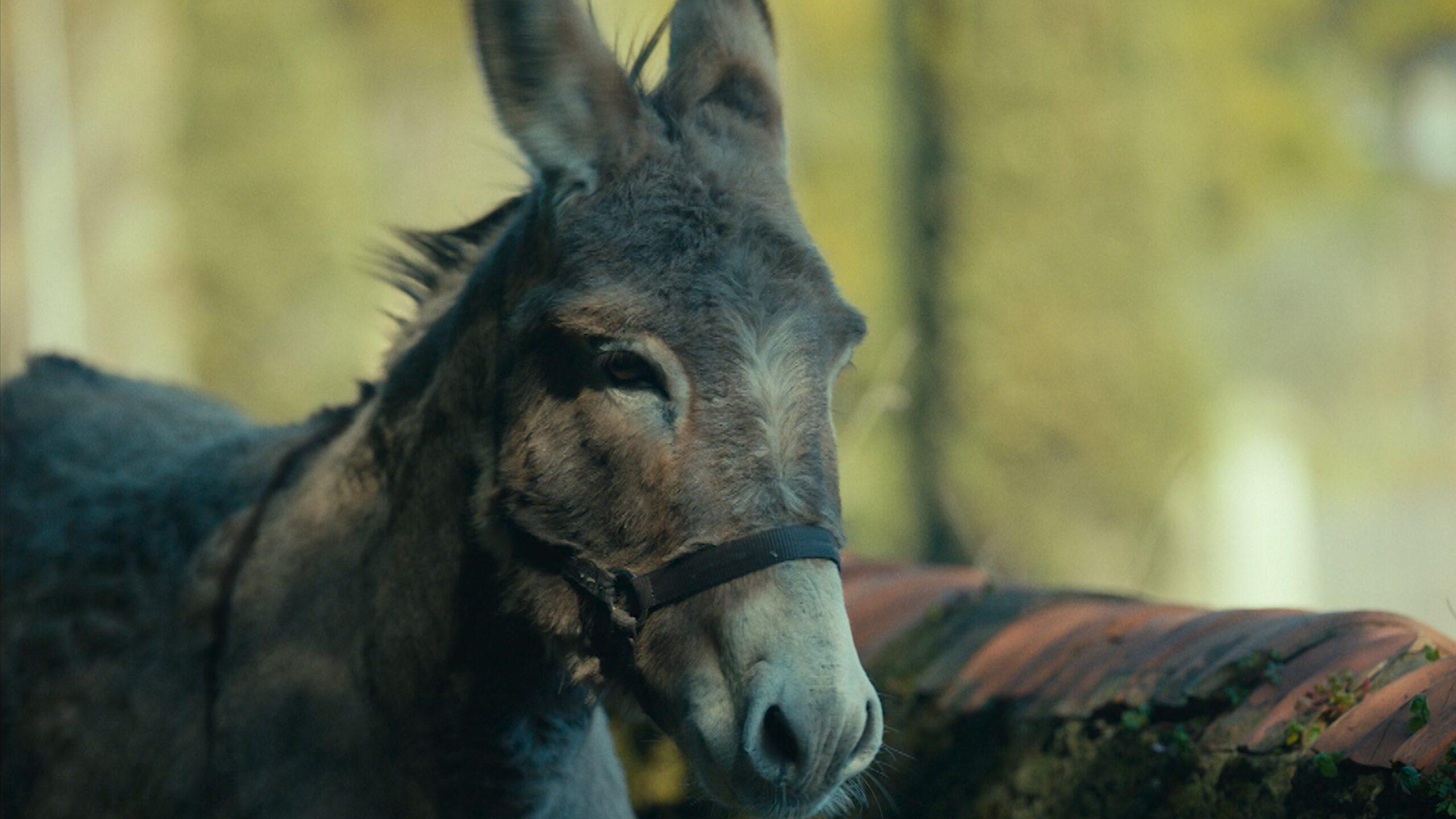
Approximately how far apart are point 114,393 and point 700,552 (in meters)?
2.68

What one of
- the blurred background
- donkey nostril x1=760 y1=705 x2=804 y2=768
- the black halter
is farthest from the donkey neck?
the blurred background

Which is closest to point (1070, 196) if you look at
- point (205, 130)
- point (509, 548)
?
point (205, 130)

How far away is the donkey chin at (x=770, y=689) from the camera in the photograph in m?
2.06

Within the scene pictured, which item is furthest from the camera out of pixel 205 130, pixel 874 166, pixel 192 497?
pixel 874 166

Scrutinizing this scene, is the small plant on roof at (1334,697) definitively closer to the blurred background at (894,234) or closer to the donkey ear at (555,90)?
the donkey ear at (555,90)

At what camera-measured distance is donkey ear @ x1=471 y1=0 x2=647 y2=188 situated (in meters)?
2.47

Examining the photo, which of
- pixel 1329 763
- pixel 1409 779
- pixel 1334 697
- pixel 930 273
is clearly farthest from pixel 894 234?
pixel 1409 779

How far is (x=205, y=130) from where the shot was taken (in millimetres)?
12773

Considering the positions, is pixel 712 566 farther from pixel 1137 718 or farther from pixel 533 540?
pixel 1137 718

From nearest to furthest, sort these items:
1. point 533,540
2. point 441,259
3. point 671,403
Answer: point 671,403
point 533,540
point 441,259

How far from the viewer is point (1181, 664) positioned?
2.82 metres

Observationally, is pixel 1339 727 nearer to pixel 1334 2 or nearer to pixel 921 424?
pixel 921 424

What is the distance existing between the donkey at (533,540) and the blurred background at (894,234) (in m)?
5.80

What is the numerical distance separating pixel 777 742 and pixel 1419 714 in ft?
3.59
